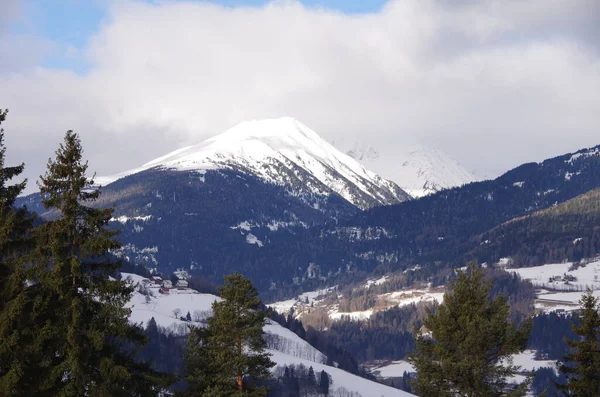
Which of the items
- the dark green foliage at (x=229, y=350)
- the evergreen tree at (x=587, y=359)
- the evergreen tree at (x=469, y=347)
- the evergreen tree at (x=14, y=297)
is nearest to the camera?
the evergreen tree at (x=14, y=297)

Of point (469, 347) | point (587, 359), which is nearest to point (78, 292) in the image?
point (469, 347)

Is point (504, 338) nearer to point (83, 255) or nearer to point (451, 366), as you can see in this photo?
point (451, 366)

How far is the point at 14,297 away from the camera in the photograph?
1524 inches

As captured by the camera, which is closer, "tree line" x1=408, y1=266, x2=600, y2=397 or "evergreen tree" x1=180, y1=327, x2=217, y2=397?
"tree line" x1=408, y1=266, x2=600, y2=397

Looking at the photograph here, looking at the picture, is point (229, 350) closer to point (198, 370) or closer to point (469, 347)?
point (198, 370)

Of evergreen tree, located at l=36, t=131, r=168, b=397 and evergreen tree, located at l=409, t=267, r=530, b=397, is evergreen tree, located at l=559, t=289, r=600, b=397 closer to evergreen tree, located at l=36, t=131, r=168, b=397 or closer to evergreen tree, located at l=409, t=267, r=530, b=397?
evergreen tree, located at l=409, t=267, r=530, b=397

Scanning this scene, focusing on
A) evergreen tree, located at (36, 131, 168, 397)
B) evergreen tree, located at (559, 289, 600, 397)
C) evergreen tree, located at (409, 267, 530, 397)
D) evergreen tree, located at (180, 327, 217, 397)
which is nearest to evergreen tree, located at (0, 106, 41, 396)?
evergreen tree, located at (36, 131, 168, 397)

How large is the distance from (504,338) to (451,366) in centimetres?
365

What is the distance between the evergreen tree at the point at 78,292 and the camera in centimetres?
3797

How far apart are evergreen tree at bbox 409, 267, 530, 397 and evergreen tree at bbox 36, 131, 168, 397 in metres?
18.5

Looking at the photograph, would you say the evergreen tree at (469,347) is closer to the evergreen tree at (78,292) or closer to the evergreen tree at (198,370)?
the evergreen tree at (198,370)

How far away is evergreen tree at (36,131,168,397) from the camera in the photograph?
3797 cm

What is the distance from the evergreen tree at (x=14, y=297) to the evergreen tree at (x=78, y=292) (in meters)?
1.01

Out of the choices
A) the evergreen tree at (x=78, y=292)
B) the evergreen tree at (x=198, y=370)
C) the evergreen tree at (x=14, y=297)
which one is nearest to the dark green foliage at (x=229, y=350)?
the evergreen tree at (x=198, y=370)
